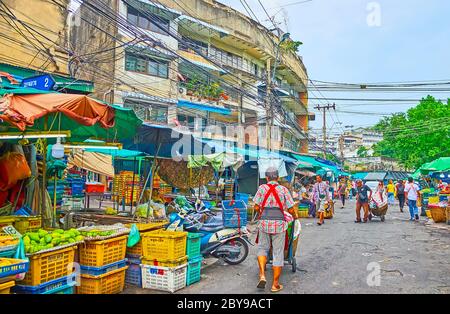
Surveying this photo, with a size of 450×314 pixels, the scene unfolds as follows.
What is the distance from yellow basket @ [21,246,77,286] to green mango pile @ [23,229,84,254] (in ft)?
0.34

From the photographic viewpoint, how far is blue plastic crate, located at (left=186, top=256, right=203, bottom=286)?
5.82 metres

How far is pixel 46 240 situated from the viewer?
4.66 m

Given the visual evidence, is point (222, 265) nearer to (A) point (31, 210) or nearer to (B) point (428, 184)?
(A) point (31, 210)

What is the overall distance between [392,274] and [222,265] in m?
3.12

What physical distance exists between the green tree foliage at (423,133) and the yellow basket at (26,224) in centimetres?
3634

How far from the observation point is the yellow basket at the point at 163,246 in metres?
5.50

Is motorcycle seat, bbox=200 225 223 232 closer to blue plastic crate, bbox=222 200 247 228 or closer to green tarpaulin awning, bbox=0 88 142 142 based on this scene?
blue plastic crate, bbox=222 200 247 228

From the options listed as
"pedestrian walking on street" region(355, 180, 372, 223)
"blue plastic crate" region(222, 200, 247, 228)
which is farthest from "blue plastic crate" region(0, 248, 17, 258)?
"pedestrian walking on street" region(355, 180, 372, 223)

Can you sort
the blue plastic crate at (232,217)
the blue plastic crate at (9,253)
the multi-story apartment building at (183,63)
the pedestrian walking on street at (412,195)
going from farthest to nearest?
the multi-story apartment building at (183,63), the pedestrian walking on street at (412,195), the blue plastic crate at (232,217), the blue plastic crate at (9,253)

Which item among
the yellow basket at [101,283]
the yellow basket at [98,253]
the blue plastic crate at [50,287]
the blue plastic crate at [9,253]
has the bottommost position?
the yellow basket at [101,283]

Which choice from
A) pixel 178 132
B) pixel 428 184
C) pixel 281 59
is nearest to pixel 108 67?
pixel 178 132

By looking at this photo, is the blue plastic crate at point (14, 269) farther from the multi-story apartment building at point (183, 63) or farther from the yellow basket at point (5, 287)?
the multi-story apartment building at point (183, 63)

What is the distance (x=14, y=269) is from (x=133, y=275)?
7.30 ft

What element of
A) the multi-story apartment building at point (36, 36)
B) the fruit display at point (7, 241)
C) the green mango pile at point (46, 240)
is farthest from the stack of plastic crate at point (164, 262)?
the multi-story apartment building at point (36, 36)
